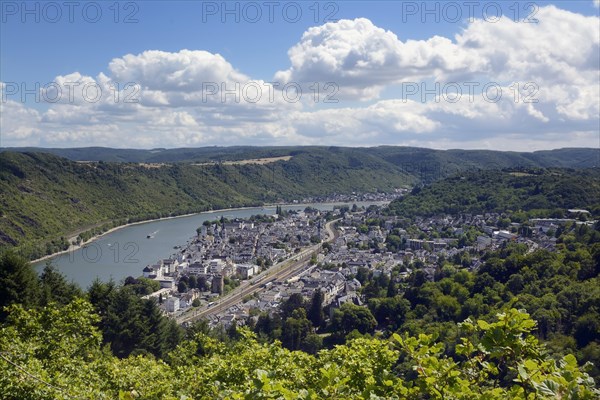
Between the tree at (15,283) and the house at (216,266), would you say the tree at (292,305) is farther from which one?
the house at (216,266)

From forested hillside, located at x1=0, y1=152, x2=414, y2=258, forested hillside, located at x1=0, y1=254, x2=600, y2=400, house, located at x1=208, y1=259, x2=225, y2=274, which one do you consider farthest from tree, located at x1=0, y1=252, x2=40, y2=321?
forested hillside, located at x1=0, y1=152, x2=414, y2=258

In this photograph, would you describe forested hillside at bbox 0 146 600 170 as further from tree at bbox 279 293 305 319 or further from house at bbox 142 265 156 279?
tree at bbox 279 293 305 319

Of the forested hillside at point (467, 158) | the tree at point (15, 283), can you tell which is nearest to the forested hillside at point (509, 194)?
the forested hillside at point (467, 158)

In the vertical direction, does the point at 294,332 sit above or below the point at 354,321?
below

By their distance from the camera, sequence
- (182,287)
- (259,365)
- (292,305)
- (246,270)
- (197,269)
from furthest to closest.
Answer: (246,270) < (197,269) < (182,287) < (292,305) < (259,365)

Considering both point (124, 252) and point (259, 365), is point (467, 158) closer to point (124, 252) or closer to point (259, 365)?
point (124, 252)

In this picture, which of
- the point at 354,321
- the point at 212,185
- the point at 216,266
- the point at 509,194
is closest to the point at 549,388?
the point at 354,321
